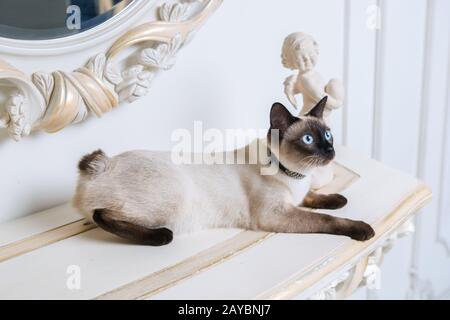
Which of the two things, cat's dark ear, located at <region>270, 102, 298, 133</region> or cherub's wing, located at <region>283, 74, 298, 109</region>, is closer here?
cat's dark ear, located at <region>270, 102, 298, 133</region>

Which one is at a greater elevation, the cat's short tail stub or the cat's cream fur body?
the cat's short tail stub

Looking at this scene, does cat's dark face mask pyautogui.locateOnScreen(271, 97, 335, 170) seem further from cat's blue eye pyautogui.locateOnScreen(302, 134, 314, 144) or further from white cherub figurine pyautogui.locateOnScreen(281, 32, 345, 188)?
white cherub figurine pyautogui.locateOnScreen(281, 32, 345, 188)

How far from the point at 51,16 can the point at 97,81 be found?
4.0 inches

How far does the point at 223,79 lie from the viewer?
927mm

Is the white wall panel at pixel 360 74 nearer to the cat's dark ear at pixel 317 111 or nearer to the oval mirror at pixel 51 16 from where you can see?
the cat's dark ear at pixel 317 111

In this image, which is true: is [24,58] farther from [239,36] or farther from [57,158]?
[239,36]

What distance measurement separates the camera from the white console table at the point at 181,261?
591 mm

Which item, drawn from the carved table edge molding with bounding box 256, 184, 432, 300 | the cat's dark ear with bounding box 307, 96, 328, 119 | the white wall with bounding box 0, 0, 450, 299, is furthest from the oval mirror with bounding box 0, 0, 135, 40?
the carved table edge molding with bounding box 256, 184, 432, 300

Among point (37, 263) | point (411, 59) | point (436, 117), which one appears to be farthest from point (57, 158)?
point (436, 117)

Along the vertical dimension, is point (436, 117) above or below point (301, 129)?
below

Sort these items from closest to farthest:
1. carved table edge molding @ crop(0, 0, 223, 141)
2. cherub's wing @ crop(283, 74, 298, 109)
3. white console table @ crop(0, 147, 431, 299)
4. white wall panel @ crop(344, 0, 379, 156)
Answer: white console table @ crop(0, 147, 431, 299) → carved table edge molding @ crop(0, 0, 223, 141) → cherub's wing @ crop(283, 74, 298, 109) → white wall panel @ crop(344, 0, 379, 156)

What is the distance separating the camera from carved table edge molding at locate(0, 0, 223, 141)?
2.28 ft

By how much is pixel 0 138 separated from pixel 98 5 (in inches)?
8.5

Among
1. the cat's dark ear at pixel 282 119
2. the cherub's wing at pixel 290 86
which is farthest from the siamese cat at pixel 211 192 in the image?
the cherub's wing at pixel 290 86
